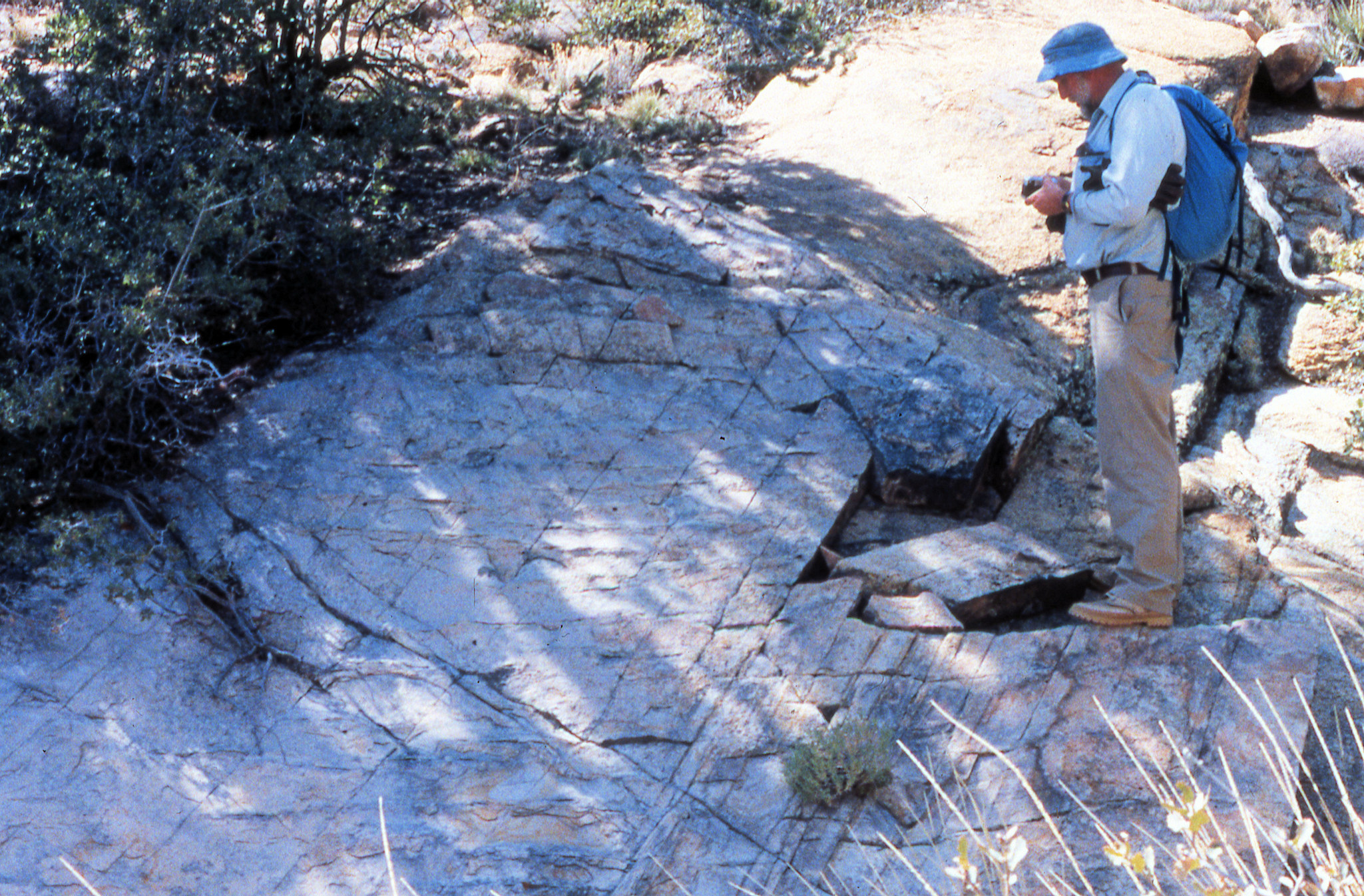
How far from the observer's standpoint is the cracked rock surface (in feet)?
12.6

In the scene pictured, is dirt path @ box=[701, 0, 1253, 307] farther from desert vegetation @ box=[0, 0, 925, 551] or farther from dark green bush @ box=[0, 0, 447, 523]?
dark green bush @ box=[0, 0, 447, 523]

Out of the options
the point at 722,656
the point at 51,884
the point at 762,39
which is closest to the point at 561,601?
the point at 722,656

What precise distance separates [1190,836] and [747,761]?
196 centimetres

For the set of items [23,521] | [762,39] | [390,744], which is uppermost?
[762,39]

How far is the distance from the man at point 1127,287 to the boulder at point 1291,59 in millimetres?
6758

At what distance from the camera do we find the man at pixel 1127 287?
3.83 meters

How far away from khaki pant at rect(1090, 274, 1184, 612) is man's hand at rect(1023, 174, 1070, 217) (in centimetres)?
31

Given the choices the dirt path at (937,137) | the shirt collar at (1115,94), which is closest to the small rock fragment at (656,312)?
the dirt path at (937,137)

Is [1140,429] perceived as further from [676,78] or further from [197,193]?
[676,78]

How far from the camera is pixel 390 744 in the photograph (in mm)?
4137

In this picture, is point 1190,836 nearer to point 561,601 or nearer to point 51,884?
point 561,601

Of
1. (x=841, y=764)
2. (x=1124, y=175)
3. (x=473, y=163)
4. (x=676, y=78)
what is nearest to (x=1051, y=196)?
(x=1124, y=175)

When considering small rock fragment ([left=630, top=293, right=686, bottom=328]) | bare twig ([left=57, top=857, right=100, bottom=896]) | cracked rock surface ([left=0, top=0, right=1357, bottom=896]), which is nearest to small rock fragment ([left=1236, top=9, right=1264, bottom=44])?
cracked rock surface ([left=0, top=0, right=1357, bottom=896])

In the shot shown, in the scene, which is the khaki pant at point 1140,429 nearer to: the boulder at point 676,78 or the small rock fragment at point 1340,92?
the boulder at point 676,78
